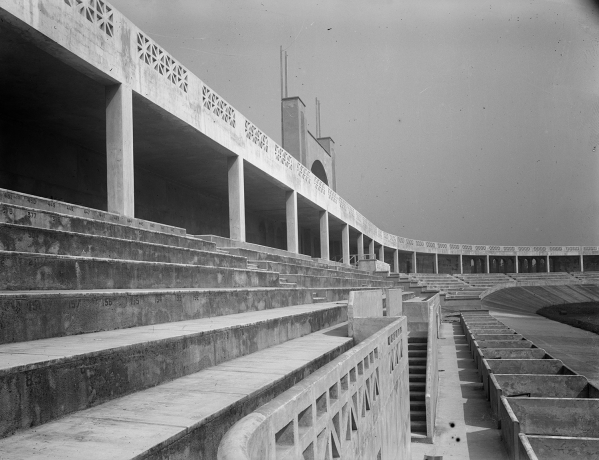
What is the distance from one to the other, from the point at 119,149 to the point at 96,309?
7.00m

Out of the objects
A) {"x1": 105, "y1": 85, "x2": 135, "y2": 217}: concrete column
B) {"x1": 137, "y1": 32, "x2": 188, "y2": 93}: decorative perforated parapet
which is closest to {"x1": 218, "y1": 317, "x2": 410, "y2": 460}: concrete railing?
{"x1": 105, "y1": 85, "x2": 135, "y2": 217}: concrete column

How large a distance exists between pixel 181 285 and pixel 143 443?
3899mm

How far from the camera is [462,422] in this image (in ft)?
37.0

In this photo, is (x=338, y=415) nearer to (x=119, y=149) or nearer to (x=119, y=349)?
(x=119, y=349)

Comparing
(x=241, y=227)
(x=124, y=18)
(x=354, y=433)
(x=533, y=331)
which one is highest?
(x=124, y=18)

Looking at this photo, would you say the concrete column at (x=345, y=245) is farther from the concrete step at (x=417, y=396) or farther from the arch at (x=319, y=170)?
the concrete step at (x=417, y=396)

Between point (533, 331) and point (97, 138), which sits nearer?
point (97, 138)

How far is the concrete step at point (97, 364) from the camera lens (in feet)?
7.81

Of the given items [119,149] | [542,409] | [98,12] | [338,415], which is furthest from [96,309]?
[542,409]

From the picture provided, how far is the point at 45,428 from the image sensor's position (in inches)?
95.3

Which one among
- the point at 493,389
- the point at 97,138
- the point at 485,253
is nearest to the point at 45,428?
the point at 493,389

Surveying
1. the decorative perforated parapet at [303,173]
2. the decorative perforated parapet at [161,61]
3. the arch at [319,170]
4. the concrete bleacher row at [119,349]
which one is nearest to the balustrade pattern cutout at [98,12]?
the decorative perforated parapet at [161,61]

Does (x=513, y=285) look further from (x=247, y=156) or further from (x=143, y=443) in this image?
(x=143, y=443)

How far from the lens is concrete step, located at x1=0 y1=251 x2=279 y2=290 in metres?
3.71
